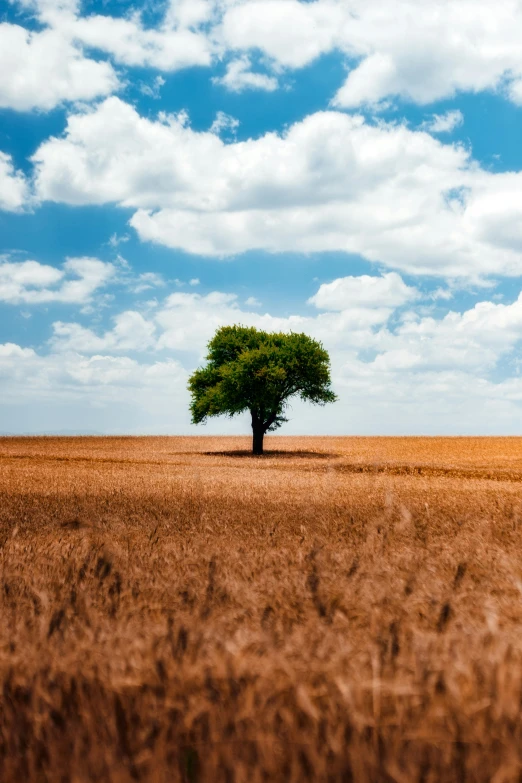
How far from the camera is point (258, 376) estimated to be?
44469mm

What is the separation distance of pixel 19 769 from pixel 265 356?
1714 inches

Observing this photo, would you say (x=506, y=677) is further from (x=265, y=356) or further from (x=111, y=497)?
(x=265, y=356)

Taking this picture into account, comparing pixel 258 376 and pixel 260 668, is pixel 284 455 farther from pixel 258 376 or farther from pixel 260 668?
pixel 260 668

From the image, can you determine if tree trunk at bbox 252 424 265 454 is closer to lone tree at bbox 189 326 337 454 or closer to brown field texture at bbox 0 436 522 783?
lone tree at bbox 189 326 337 454

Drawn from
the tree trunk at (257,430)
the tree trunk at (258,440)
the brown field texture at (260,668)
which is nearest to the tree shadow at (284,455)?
the tree trunk at (258,440)

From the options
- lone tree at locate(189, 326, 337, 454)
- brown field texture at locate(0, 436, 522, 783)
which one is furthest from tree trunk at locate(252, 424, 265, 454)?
brown field texture at locate(0, 436, 522, 783)

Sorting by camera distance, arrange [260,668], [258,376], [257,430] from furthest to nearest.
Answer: [257,430] → [258,376] → [260,668]

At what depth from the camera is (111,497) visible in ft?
35.1

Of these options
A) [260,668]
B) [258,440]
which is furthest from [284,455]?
[260,668]

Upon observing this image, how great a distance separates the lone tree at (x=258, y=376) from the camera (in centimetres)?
A: 4500

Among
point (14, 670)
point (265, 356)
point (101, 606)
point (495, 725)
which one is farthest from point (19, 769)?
point (265, 356)

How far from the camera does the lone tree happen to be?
45000mm

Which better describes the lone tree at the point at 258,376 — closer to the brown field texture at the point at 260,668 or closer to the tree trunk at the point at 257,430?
the tree trunk at the point at 257,430

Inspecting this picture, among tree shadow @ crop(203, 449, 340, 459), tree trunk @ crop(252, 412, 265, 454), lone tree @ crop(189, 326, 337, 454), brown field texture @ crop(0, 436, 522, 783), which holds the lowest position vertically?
tree shadow @ crop(203, 449, 340, 459)
